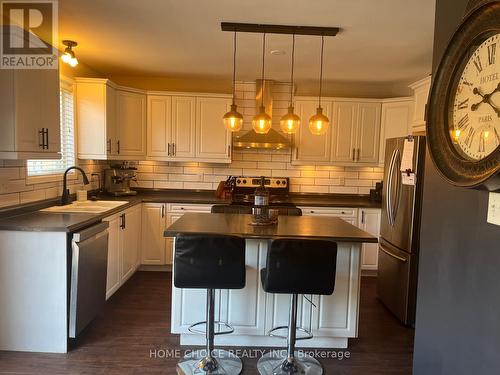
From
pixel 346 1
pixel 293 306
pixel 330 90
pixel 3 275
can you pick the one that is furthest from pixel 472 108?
pixel 330 90

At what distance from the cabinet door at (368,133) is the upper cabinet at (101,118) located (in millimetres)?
3000

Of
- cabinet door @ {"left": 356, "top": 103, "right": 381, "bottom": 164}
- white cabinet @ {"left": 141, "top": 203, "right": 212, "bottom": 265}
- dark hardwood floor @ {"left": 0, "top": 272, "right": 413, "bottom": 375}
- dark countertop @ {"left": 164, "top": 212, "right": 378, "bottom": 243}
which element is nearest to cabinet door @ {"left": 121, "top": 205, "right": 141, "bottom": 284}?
white cabinet @ {"left": 141, "top": 203, "right": 212, "bottom": 265}

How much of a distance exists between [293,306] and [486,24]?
1.83 metres

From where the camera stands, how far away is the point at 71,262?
8.29ft

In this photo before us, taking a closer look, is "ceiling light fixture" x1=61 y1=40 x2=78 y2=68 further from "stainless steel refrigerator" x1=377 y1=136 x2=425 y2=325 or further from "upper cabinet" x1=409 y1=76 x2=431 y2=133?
"upper cabinet" x1=409 y1=76 x2=431 y2=133

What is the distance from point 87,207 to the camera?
343 centimetres

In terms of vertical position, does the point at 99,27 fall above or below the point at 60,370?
above

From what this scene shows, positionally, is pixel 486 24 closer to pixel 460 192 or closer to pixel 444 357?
pixel 460 192

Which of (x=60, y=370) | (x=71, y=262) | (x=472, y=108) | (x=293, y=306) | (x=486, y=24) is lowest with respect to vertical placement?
(x=60, y=370)

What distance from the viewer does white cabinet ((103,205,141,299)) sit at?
337 cm

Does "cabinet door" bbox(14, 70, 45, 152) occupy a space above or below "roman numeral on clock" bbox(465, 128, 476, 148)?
above

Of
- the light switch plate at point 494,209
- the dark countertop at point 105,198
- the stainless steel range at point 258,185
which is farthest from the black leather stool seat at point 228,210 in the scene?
the light switch plate at point 494,209

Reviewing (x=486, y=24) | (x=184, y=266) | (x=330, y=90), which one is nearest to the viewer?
(x=486, y=24)

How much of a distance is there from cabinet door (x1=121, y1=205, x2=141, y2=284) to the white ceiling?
1720 millimetres
